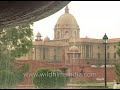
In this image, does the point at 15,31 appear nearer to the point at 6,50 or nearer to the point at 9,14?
the point at 6,50

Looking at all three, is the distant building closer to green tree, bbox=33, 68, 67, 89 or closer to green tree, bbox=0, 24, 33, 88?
green tree, bbox=0, 24, 33, 88

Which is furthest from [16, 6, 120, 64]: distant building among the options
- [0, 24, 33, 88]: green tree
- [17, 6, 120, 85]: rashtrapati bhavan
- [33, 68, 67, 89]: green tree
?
[33, 68, 67, 89]: green tree

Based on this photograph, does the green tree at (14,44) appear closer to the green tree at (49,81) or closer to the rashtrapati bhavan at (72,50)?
the green tree at (49,81)

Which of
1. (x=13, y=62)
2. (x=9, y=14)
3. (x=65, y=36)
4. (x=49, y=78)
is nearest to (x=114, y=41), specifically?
(x=65, y=36)

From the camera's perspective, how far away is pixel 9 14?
5273 millimetres

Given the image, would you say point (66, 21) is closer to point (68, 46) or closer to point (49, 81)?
point (68, 46)

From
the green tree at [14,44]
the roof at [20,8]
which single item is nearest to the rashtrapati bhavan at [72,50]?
the green tree at [14,44]

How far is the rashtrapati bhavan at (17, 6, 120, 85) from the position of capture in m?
43.2

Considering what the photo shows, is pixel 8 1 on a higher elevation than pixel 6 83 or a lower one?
higher

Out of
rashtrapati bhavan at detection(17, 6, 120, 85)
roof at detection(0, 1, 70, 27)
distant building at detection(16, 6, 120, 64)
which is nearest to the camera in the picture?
roof at detection(0, 1, 70, 27)

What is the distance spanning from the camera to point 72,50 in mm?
55188

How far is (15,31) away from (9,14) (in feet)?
59.7

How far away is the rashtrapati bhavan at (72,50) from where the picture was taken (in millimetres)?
43219

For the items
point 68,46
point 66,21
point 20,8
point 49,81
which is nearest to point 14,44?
point 49,81
